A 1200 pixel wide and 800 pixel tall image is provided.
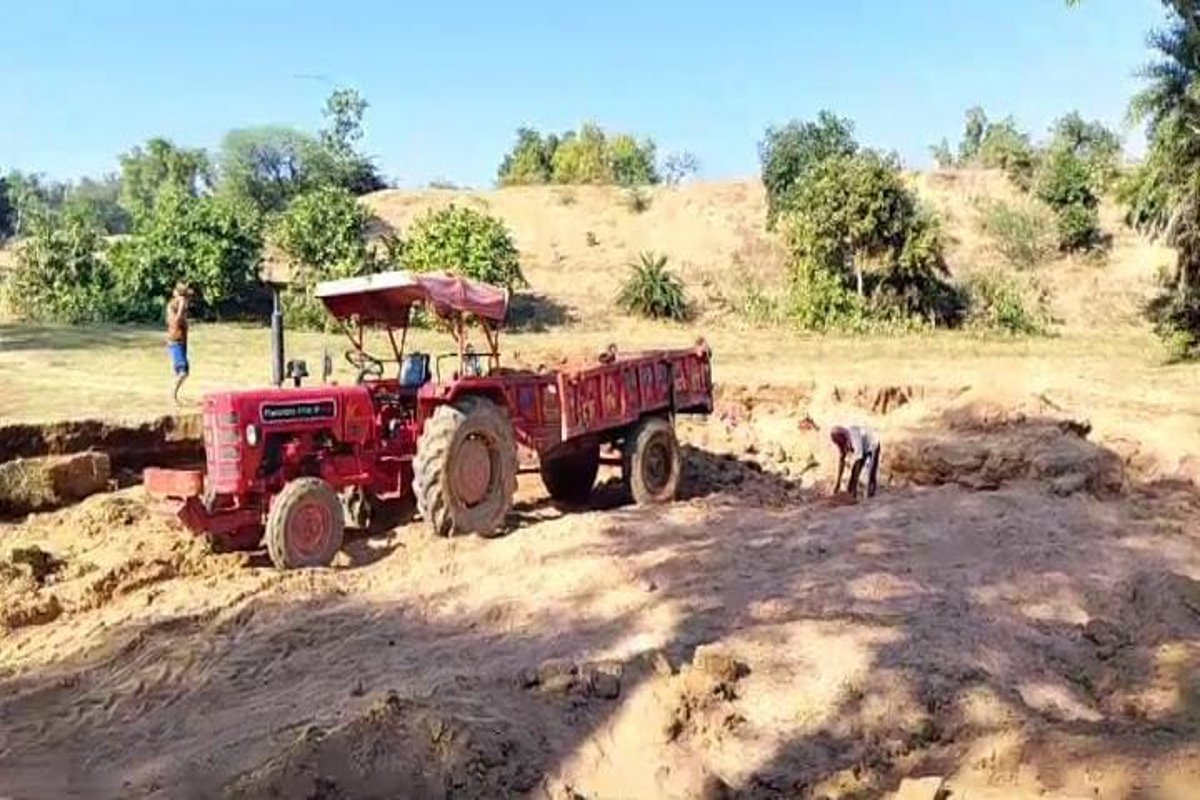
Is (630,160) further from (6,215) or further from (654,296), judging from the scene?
Result: (6,215)

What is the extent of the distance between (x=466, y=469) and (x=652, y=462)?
113 inches

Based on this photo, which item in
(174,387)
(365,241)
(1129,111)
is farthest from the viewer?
(365,241)

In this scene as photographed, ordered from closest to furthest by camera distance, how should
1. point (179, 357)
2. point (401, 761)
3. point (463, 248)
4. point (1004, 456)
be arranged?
point (401, 761) → point (1004, 456) → point (179, 357) → point (463, 248)

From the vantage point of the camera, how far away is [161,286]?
29.5 metres

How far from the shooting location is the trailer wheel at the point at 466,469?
10578 millimetres

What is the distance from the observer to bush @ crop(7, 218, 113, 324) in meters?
29.4

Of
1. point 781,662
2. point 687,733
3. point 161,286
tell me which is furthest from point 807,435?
point 161,286

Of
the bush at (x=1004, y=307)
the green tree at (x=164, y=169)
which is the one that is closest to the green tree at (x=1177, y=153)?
the bush at (x=1004, y=307)

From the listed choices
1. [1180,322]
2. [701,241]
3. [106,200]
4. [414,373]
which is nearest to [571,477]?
[414,373]

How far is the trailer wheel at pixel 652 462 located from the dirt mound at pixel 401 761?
22.5 ft

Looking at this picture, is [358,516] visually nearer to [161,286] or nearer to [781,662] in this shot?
[781,662]

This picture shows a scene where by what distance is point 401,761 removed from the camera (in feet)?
19.0

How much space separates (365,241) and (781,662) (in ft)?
90.9

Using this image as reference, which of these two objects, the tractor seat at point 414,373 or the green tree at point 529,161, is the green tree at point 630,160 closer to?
the green tree at point 529,161
